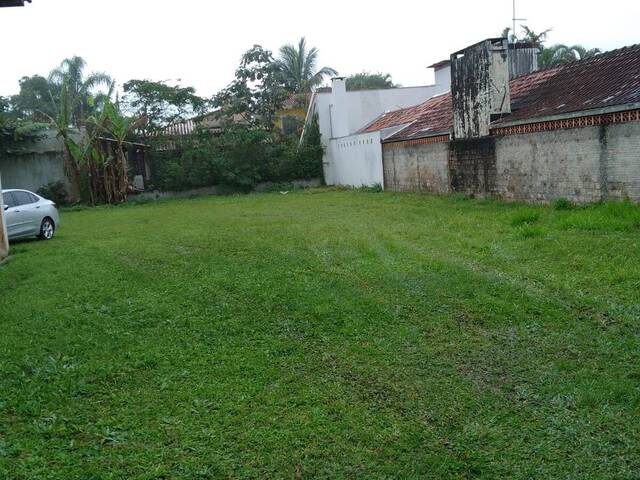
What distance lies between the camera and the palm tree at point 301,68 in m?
43.2

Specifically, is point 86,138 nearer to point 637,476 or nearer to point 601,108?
point 601,108

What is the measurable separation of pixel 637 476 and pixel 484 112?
562 inches

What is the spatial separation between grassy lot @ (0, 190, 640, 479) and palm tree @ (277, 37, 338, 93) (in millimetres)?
34578

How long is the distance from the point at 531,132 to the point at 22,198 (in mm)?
11844

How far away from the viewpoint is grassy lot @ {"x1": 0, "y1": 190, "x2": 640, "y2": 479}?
3766 millimetres

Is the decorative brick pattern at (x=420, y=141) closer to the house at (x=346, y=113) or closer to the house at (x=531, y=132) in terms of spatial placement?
the house at (x=531, y=132)

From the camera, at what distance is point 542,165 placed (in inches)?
567

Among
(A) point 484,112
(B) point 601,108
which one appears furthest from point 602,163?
(A) point 484,112

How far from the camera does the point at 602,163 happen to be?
12555mm

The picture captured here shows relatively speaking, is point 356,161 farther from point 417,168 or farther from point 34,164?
point 34,164

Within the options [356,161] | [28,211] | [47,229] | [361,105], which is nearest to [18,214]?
[28,211]

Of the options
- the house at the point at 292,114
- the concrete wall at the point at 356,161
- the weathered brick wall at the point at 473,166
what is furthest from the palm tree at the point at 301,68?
the weathered brick wall at the point at 473,166

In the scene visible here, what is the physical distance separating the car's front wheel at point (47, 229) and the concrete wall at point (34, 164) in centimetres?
1155

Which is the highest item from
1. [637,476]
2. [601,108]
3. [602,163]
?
[601,108]
